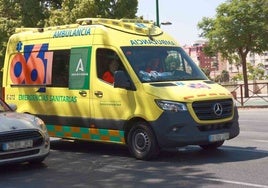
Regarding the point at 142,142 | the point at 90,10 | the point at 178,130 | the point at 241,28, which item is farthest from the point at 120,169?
the point at 241,28

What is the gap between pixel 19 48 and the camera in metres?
11.8

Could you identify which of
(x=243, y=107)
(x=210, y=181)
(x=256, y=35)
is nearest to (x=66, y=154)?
(x=210, y=181)

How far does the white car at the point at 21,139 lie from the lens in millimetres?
7961

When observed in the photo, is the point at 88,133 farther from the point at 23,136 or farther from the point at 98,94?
the point at 23,136

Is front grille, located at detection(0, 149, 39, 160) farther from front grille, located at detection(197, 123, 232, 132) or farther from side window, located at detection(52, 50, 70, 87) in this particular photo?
front grille, located at detection(197, 123, 232, 132)

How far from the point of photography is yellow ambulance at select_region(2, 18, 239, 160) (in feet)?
28.7

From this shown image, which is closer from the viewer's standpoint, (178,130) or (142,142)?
(178,130)

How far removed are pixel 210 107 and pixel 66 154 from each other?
316 centimetres

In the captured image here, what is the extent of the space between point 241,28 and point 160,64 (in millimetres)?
27471

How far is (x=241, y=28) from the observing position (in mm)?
35875

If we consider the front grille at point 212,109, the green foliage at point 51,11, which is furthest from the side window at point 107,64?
the green foliage at point 51,11

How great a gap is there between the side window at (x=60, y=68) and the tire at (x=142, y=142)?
2.11 m

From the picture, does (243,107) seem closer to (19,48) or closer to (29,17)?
(29,17)

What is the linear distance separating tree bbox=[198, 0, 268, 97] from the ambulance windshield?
87.0ft
